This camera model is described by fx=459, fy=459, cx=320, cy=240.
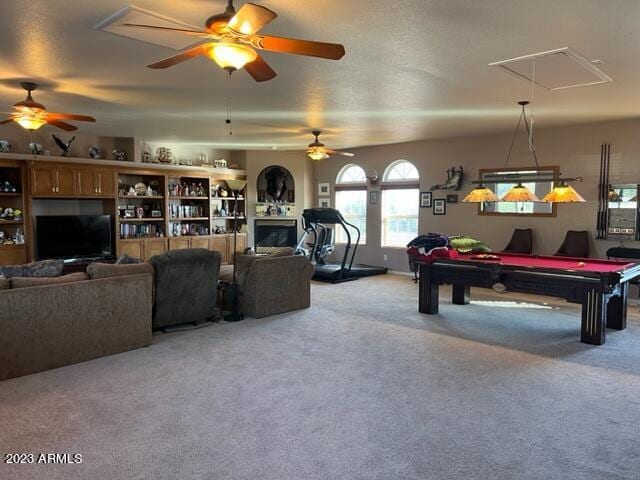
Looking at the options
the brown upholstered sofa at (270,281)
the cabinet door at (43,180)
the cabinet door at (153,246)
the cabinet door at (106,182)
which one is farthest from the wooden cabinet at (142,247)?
the brown upholstered sofa at (270,281)

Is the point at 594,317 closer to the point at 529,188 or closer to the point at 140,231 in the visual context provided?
the point at 529,188

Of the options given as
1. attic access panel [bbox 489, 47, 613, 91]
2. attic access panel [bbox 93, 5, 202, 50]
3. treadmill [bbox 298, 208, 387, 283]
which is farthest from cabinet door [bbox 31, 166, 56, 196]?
attic access panel [bbox 489, 47, 613, 91]

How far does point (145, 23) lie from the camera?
2.94 m

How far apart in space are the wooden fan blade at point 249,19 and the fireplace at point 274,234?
808cm

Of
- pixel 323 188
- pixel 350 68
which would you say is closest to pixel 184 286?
pixel 350 68

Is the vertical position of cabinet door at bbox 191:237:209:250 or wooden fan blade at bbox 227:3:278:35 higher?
wooden fan blade at bbox 227:3:278:35

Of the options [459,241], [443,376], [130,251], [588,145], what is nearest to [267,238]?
[130,251]

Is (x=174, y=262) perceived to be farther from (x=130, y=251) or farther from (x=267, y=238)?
(x=267, y=238)

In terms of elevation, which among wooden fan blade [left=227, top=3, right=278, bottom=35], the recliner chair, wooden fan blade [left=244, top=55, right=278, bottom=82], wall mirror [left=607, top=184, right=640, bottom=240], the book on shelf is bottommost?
the recliner chair

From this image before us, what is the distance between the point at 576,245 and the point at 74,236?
8.38 m

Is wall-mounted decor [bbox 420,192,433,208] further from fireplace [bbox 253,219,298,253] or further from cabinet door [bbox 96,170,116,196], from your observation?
cabinet door [bbox 96,170,116,196]

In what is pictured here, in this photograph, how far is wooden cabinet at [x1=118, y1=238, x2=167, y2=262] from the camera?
8.66 meters

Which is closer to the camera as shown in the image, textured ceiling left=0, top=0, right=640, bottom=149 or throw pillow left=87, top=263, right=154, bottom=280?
textured ceiling left=0, top=0, right=640, bottom=149

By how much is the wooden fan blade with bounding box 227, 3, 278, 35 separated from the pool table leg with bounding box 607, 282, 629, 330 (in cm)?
486
